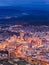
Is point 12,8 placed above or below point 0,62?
above

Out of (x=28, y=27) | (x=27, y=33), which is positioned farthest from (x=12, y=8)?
(x=27, y=33)

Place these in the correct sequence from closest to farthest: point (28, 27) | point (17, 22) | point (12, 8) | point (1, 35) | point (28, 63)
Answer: point (28, 63), point (1, 35), point (28, 27), point (17, 22), point (12, 8)

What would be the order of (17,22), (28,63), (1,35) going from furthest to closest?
(17,22), (1,35), (28,63)

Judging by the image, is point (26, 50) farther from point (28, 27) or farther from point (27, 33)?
point (28, 27)

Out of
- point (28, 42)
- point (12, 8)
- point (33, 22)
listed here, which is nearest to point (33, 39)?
point (28, 42)

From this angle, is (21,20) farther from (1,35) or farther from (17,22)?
(1,35)

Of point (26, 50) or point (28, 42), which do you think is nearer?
point (26, 50)

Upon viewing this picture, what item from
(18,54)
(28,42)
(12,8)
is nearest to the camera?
(18,54)

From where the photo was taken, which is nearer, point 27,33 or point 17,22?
point 27,33

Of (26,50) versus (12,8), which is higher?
(12,8)
